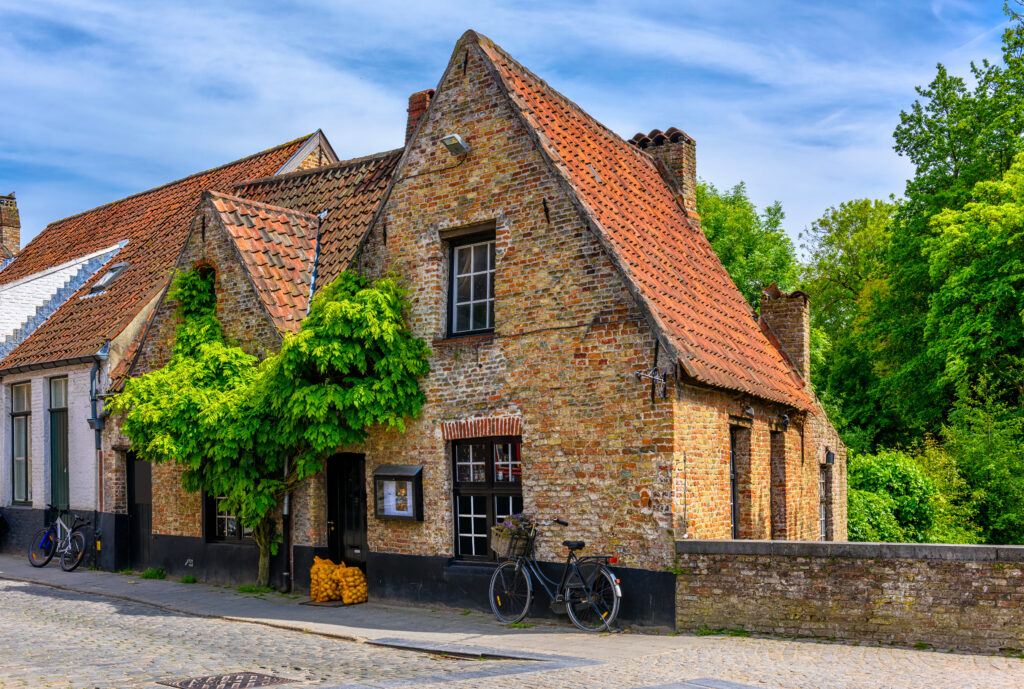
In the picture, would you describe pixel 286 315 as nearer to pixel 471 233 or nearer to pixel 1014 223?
pixel 471 233

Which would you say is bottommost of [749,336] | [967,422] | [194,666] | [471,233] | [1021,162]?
[194,666]

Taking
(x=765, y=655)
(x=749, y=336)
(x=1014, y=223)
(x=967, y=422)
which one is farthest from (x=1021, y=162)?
(x=765, y=655)

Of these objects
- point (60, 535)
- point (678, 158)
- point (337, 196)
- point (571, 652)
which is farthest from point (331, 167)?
point (571, 652)

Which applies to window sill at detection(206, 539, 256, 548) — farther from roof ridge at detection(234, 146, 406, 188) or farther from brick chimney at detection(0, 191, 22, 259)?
brick chimney at detection(0, 191, 22, 259)

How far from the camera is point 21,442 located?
22.7 metres

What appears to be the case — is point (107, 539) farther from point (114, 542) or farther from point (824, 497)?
point (824, 497)

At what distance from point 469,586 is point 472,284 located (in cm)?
421

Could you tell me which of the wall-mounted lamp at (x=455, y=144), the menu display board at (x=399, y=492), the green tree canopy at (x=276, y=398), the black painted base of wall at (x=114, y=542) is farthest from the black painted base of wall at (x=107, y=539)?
the wall-mounted lamp at (x=455, y=144)

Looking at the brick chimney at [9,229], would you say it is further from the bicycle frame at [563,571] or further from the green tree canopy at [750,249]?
the bicycle frame at [563,571]

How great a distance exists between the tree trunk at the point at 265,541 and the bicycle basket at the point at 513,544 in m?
4.79

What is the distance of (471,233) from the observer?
1414 cm

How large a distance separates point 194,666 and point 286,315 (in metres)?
7.17

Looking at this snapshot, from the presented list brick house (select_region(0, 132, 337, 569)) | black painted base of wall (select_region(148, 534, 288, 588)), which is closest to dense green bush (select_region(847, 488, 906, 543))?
black painted base of wall (select_region(148, 534, 288, 588))

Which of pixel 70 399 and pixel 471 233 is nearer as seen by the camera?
pixel 471 233
